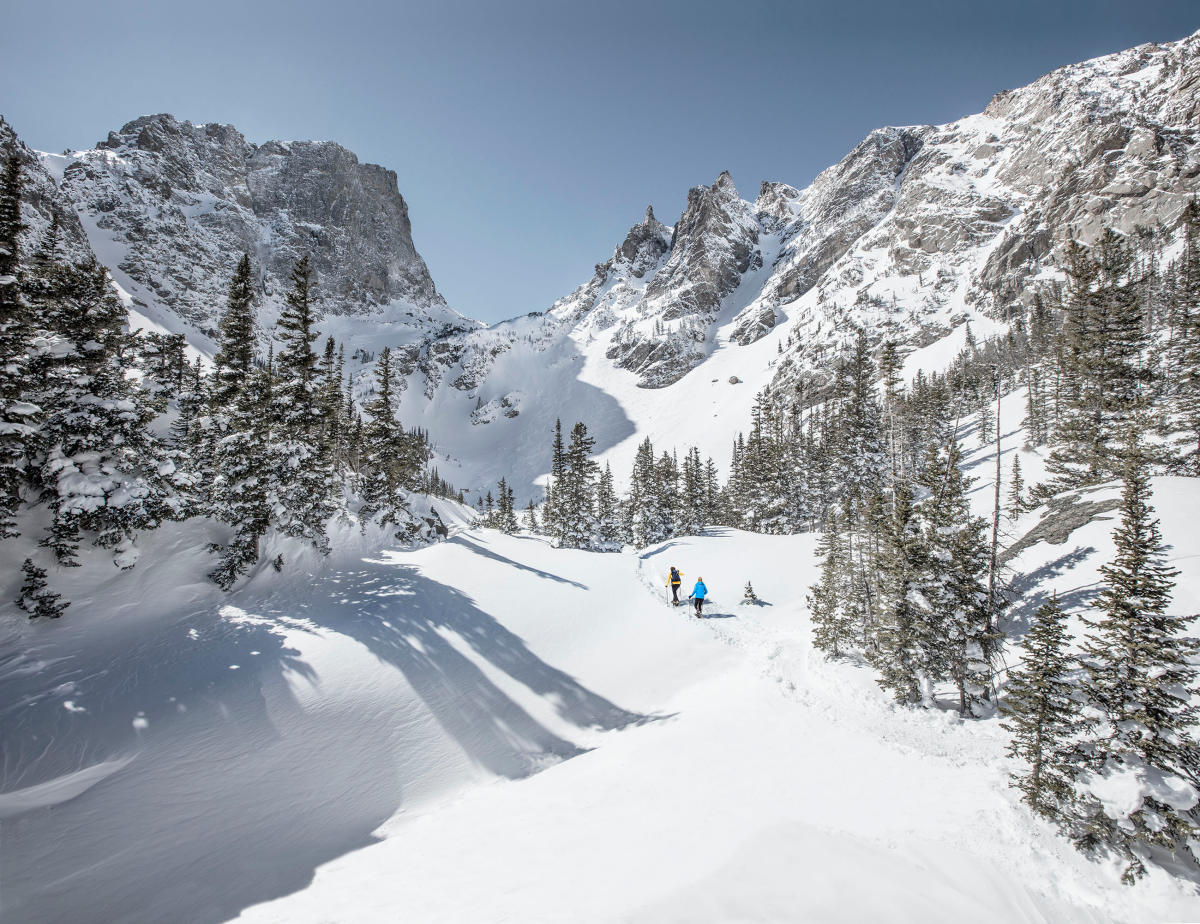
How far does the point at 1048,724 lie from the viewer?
7.68 meters

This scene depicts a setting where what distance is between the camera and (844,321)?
146 m

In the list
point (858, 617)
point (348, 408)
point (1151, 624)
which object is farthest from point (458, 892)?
point (348, 408)

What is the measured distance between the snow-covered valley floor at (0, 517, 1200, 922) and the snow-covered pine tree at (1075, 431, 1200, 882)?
0.58 m

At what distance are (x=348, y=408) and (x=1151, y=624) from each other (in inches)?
2106

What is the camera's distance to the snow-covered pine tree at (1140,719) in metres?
6.54

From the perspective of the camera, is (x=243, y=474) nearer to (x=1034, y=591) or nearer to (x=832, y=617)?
(x=832, y=617)

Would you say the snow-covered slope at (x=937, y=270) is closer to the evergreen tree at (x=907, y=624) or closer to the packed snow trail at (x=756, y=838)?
the evergreen tree at (x=907, y=624)

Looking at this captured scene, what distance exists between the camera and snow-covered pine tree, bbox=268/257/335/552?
17.9 m

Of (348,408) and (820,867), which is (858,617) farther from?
(348,408)

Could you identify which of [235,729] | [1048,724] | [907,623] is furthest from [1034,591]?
[235,729]

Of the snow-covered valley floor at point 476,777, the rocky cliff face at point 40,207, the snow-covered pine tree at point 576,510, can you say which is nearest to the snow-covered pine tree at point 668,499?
the snow-covered pine tree at point 576,510

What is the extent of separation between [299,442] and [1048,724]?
74.5 ft

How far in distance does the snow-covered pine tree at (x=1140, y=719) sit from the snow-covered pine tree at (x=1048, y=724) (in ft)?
0.83

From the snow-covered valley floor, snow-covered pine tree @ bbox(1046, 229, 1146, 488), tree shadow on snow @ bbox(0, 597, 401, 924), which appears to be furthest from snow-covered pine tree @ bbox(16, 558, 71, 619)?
snow-covered pine tree @ bbox(1046, 229, 1146, 488)
